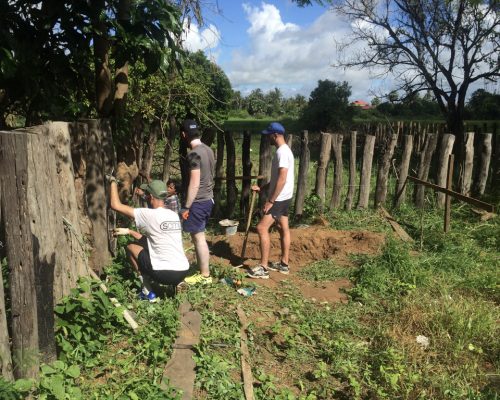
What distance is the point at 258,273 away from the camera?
5441mm

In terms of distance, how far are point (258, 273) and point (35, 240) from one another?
3.02 m

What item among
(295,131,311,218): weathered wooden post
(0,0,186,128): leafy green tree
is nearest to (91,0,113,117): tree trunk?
(0,0,186,128): leafy green tree

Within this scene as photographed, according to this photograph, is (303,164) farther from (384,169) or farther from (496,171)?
(496,171)

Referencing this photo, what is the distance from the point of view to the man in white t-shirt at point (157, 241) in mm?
4258

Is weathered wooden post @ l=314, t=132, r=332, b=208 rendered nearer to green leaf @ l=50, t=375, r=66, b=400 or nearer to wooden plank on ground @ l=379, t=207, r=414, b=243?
wooden plank on ground @ l=379, t=207, r=414, b=243

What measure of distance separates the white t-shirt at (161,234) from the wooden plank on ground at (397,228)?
3816 mm

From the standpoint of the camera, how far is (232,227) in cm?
693

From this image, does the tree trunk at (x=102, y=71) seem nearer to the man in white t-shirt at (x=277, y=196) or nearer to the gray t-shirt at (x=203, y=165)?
the gray t-shirt at (x=203, y=165)

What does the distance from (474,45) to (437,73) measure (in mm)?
1350

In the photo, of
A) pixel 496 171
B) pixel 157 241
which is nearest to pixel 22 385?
pixel 157 241

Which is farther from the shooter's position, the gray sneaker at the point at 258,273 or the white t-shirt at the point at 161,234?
the gray sneaker at the point at 258,273

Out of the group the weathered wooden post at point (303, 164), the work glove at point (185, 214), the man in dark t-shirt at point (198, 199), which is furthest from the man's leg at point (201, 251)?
the weathered wooden post at point (303, 164)

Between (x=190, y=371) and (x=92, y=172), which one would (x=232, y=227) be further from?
(x=190, y=371)

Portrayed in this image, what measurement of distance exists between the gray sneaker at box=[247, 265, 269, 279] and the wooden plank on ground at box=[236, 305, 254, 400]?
1003 mm
